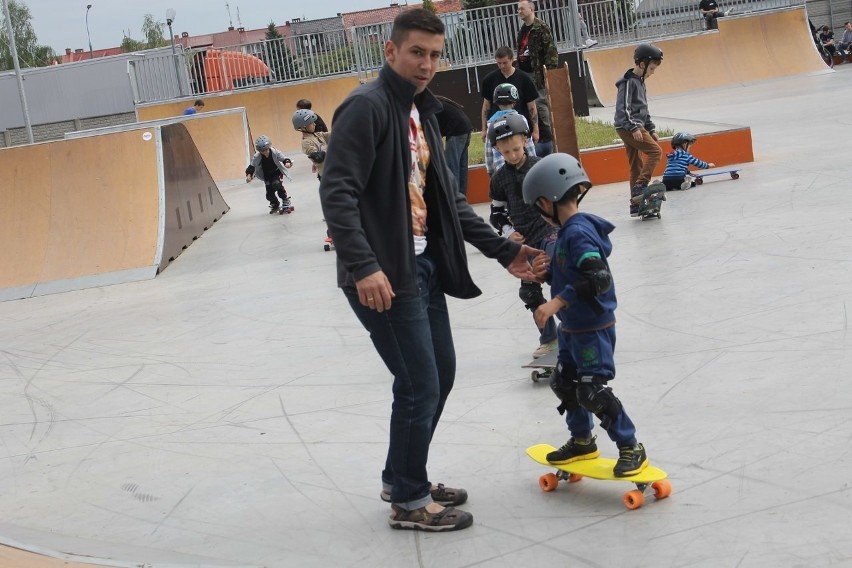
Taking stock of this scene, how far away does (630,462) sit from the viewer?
4.09 meters

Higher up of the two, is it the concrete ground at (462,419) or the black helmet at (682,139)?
the black helmet at (682,139)

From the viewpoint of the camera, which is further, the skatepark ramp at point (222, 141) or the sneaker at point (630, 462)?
the skatepark ramp at point (222, 141)

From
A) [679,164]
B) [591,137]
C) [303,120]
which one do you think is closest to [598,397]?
[679,164]

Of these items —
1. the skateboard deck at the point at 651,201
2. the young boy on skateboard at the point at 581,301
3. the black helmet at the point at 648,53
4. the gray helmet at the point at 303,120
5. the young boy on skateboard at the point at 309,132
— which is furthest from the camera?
the gray helmet at the point at 303,120

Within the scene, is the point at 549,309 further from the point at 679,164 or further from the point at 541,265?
the point at 679,164

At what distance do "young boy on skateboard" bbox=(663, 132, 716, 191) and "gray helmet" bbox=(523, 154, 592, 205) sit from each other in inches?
337

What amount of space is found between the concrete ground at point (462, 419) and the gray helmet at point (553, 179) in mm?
1250

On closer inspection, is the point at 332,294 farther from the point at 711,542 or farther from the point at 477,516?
the point at 711,542

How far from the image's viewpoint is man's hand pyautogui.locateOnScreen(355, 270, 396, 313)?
3.63 meters

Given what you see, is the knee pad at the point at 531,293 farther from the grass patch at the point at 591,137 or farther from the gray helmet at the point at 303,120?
the grass patch at the point at 591,137

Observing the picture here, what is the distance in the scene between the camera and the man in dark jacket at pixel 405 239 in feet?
12.2

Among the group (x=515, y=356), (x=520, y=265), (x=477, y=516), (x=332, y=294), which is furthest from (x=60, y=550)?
(x=332, y=294)

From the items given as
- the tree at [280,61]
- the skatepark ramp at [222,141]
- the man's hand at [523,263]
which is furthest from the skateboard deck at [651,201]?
the tree at [280,61]

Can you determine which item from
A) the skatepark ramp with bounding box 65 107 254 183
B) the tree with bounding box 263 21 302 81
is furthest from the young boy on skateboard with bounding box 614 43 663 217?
the tree with bounding box 263 21 302 81
